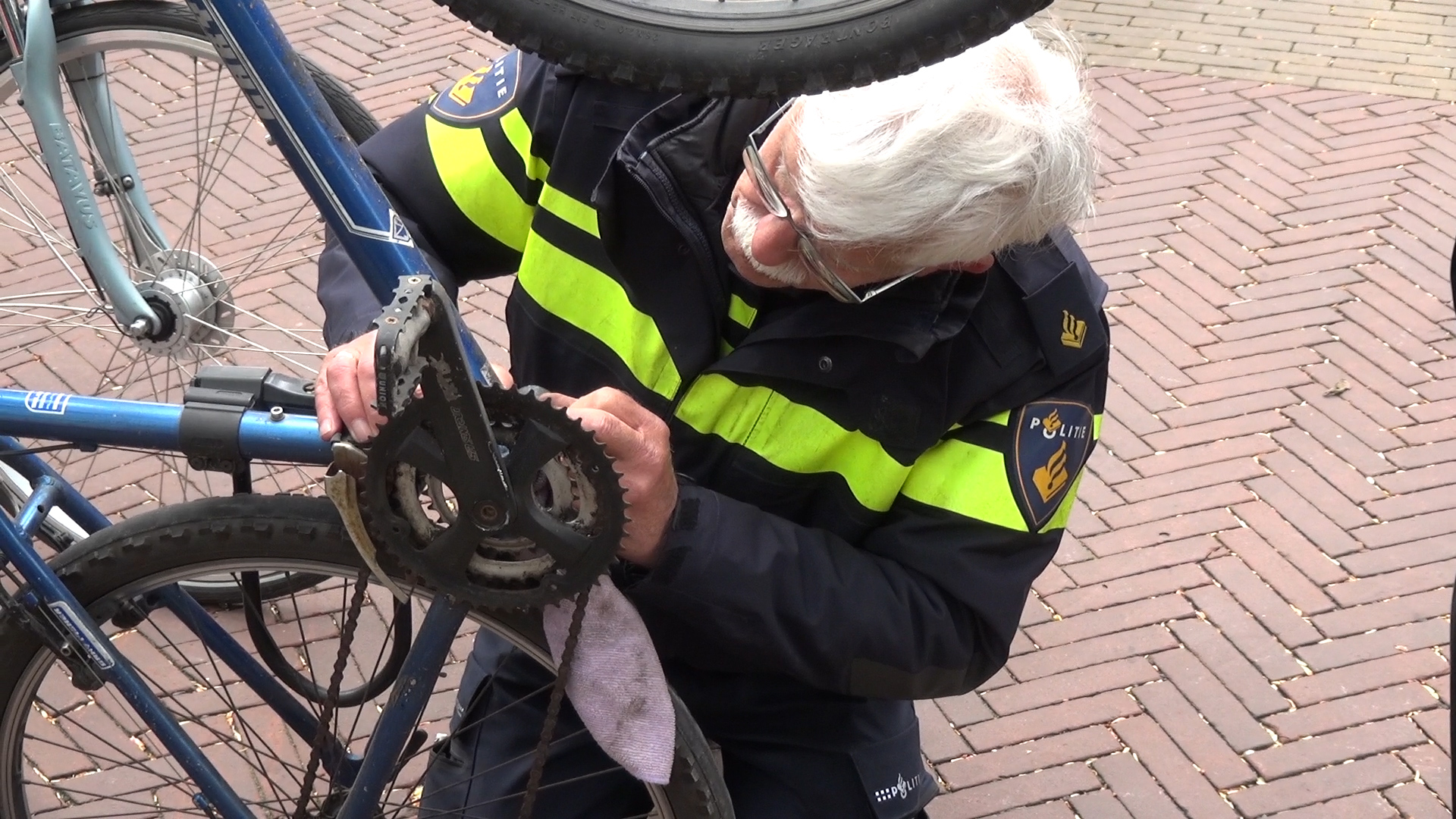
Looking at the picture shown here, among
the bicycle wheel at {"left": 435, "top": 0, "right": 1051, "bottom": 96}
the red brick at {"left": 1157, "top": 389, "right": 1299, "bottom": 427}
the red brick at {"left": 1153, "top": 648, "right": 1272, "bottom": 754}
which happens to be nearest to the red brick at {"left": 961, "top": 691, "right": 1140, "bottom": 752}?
the red brick at {"left": 1153, "top": 648, "right": 1272, "bottom": 754}

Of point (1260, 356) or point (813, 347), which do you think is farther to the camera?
point (1260, 356)

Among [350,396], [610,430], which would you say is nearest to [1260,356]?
[610,430]

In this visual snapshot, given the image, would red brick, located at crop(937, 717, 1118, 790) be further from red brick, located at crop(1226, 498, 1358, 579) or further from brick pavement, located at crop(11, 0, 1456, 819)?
red brick, located at crop(1226, 498, 1358, 579)

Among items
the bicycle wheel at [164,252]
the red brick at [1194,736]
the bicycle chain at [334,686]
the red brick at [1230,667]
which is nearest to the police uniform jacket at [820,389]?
the bicycle chain at [334,686]

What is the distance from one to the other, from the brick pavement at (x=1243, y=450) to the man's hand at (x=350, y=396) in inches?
57.3

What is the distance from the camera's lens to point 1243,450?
11.8 ft

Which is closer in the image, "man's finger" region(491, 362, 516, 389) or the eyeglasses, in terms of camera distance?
"man's finger" region(491, 362, 516, 389)

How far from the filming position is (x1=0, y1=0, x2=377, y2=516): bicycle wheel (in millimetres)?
2508

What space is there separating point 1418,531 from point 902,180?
2.32 meters

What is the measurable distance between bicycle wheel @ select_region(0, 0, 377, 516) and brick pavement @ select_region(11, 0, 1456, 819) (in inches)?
23.2

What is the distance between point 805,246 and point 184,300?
1317 mm

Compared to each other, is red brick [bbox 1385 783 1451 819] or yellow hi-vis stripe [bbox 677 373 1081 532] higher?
yellow hi-vis stripe [bbox 677 373 1081 532]

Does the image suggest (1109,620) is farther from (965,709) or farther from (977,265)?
(977,265)

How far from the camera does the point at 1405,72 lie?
534 cm
